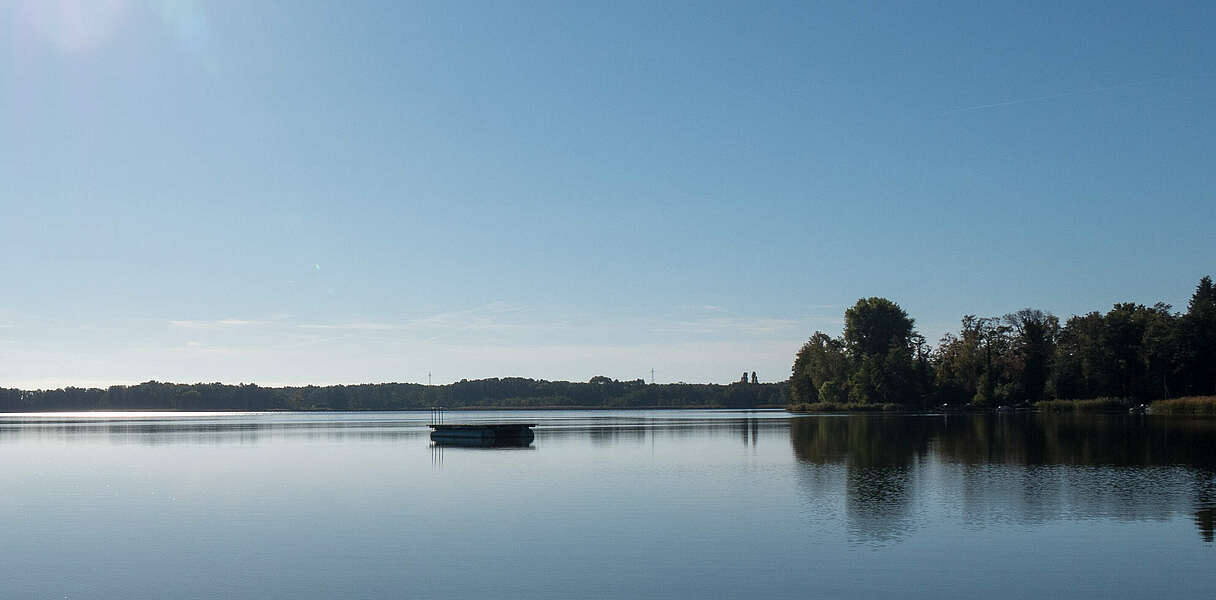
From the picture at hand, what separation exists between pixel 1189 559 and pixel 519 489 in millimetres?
24116

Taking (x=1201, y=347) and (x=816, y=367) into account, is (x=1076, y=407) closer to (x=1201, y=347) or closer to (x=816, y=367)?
(x=1201, y=347)

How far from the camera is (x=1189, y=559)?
20.8m

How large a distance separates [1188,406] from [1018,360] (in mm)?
32341

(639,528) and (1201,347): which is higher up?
(1201,347)

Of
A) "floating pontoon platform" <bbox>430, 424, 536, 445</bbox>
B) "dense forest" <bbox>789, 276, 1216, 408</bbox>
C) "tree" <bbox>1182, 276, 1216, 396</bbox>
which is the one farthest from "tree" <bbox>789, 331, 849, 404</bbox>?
"floating pontoon platform" <bbox>430, 424, 536, 445</bbox>

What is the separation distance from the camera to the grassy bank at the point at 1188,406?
101m

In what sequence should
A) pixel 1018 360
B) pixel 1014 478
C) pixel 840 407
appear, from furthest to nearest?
pixel 840 407, pixel 1018 360, pixel 1014 478

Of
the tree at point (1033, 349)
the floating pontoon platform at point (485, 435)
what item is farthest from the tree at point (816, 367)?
the floating pontoon platform at point (485, 435)

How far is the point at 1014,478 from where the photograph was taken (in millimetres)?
37812

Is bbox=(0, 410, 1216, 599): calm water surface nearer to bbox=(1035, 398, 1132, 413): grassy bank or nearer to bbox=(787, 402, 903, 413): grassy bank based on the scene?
bbox=(1035, 398, 1132, 413): grassy bank

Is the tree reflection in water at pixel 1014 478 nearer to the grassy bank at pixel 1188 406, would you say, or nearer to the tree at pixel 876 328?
the grassy bank at pixel 1188 406

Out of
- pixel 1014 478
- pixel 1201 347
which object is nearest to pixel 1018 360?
pixel 1201 347

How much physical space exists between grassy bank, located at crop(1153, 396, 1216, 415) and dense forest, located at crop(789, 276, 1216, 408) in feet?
40.0

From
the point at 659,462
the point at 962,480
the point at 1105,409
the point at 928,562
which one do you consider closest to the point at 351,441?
the point at 659,462
